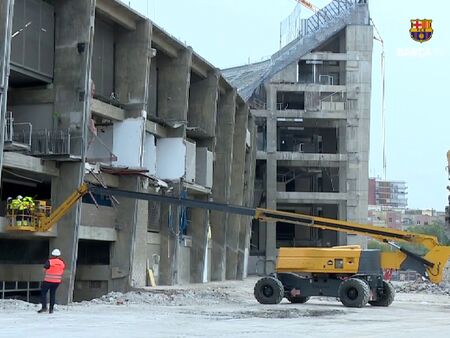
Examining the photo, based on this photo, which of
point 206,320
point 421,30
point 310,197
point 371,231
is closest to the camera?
point 206,320

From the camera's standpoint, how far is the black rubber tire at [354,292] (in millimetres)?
23531

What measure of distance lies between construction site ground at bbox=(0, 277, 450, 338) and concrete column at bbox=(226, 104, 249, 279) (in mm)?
24514

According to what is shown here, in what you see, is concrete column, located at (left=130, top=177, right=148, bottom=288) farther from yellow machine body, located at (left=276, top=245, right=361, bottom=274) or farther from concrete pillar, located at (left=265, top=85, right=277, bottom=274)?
concrete pillar, located at (left=265, top=85, right=277, bottom=274)

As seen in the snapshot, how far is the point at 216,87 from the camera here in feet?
145

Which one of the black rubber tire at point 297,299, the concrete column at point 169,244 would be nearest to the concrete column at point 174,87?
the concrete column at point 169,244

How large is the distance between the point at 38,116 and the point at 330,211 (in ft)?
165

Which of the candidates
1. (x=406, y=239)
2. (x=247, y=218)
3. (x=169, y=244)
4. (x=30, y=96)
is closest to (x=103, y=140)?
(x=30, y=96)

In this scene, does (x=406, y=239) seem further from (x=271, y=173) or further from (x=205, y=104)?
(x=271, y=173)

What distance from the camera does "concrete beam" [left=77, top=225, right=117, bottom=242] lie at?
30.8 m

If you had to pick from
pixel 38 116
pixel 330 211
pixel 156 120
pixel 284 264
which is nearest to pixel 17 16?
pixel 38 116

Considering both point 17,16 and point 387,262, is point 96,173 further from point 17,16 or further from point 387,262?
point 387,262

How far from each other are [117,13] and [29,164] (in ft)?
29.6

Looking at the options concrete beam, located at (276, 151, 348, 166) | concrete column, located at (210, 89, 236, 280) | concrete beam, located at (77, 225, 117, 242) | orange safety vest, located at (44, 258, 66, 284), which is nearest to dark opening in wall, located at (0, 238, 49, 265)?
concrete beam, located at (77, 225, 117, 242)

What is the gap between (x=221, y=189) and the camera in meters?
47.2
